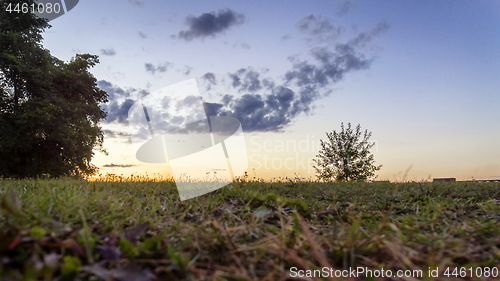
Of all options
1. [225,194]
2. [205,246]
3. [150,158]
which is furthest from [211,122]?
[205,246]

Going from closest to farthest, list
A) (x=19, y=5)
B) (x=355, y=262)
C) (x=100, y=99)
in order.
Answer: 1. (x=355, y=262)
2. (x=19, y=5)
3. (x=100, y=99)

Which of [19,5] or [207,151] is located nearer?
[207,151]

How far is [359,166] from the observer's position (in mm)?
25609

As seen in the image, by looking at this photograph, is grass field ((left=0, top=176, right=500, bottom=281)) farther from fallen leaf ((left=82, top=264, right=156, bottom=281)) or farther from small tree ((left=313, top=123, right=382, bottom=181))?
small tree ((left=313, top=123, right=382, bottom=181))

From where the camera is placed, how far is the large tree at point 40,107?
17.3m

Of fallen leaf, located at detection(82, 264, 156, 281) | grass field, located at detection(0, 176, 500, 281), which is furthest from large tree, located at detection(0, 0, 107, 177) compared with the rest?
fallen leaf, located at detection(82, 264, 156, 281)

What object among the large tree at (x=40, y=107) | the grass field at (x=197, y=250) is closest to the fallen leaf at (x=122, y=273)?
the grass field at (x=197, y=250)

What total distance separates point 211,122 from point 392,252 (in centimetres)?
597

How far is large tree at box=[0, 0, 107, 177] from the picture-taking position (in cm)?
1730

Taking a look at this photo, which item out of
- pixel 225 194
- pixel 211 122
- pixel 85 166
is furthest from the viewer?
pixel 85 166

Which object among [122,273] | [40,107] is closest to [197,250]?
[122,273]

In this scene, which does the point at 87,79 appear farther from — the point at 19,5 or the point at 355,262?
the point at 355,262

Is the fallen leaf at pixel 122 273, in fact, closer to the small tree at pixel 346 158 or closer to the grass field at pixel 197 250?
the grass field at pixel 197 250

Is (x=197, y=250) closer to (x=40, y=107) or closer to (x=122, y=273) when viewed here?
(x=122, y=273)
